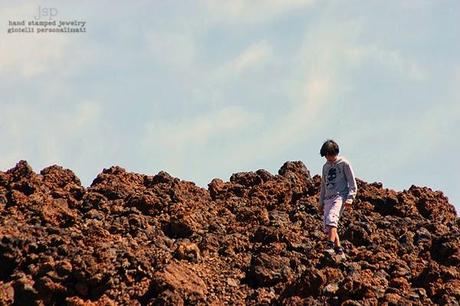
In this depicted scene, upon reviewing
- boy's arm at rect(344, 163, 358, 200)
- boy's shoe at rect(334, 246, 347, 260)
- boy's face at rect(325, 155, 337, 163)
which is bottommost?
boy's shoe at rect(334, 246, 347, 260)

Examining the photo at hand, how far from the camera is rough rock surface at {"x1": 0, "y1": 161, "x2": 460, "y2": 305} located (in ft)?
32.7

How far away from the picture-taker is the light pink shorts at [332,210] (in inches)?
467

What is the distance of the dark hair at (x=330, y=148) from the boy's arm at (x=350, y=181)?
0.90ft

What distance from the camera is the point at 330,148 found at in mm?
12320

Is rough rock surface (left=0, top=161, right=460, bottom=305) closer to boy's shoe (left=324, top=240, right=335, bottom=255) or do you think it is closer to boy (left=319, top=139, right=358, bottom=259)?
boy's shoe (left=324, top=240, right=335, bottom=255)

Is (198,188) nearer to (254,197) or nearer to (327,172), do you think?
(254,197)

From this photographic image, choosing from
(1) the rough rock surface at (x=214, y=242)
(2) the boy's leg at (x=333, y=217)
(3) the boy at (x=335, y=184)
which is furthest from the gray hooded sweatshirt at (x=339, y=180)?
(1) the rough rock surface at (x=214, y=242)

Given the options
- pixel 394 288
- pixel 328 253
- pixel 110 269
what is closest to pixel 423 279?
pixel 394 288

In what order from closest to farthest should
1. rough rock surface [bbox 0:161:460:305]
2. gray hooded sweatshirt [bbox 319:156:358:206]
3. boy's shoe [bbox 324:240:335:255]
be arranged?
1. rough rock surface [bbox 0:161:460:305]
2. boy's shoe [bbox 324:240:335:255]
3. gray hooded sweatshirt [bbox 319:156:358:206]

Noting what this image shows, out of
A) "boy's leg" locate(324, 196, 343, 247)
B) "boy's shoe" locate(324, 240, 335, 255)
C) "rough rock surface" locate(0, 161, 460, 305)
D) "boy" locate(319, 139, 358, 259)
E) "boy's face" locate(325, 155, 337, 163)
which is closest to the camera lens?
"rough rock surface" locate(0, 161, 460, 305)

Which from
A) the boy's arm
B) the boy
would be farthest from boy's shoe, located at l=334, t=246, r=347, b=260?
the boy's arm

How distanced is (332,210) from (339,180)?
0.56 m

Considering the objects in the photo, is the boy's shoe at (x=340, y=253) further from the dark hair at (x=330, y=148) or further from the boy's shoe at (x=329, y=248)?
the dark hair at (x=330, y=148)

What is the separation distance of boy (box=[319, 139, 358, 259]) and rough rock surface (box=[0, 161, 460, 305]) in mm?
553
